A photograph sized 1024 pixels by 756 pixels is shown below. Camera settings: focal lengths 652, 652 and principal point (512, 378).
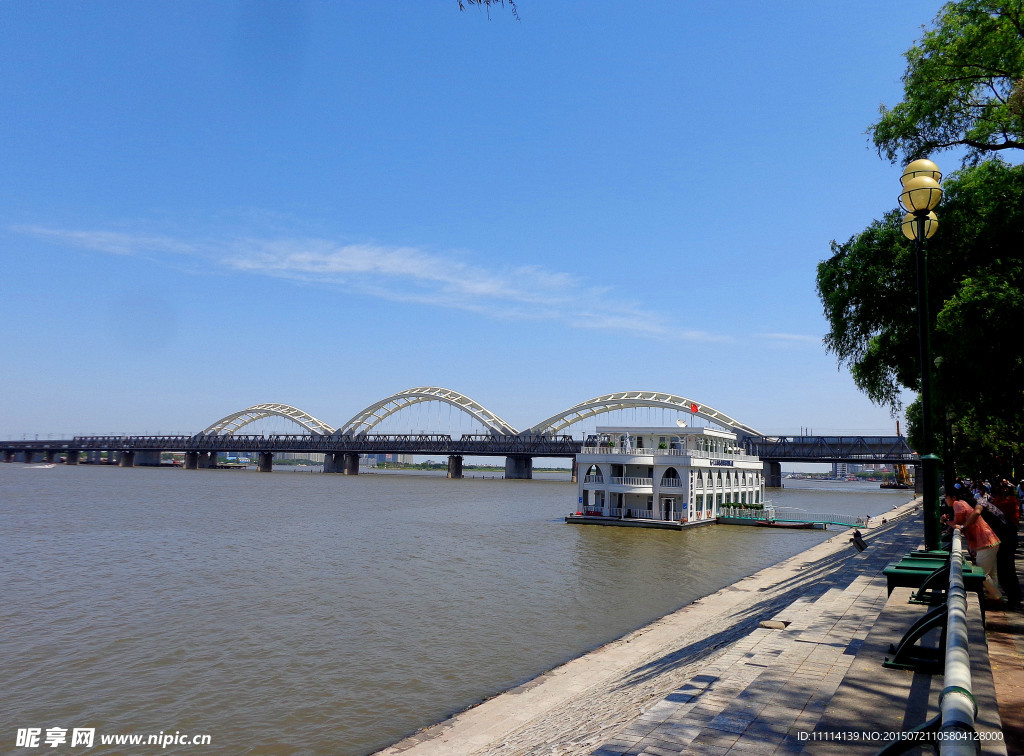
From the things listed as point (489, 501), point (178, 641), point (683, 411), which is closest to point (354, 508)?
point (489, 501)

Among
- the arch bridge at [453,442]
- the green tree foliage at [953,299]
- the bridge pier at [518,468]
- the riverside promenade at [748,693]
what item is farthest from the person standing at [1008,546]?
the bridge pier at [518,468]

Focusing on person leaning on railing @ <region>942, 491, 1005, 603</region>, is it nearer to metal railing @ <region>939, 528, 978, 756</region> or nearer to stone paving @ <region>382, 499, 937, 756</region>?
stone paving @ <region>382, 499, 937, 756</region>

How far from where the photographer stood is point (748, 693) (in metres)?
7.90

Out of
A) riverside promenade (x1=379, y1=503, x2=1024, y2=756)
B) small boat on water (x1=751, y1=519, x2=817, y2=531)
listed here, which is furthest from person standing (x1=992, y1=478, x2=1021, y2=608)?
small boat on water (x1=751, y1=519, x2=817, y2=531)

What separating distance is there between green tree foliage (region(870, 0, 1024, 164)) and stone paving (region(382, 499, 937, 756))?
46.4 feet

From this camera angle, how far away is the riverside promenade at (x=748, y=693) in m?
6.39

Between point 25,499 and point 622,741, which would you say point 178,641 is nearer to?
point 622,741

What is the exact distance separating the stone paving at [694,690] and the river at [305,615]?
156 centimetres

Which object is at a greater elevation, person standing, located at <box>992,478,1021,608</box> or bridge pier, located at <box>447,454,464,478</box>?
person standing, located at <box>992,478,1021,608</box>

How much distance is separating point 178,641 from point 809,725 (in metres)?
17.7

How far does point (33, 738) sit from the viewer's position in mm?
12492

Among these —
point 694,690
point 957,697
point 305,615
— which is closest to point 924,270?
point 694,690

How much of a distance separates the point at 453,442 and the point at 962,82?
13081 cm

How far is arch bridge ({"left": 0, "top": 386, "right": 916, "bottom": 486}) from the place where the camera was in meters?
121
